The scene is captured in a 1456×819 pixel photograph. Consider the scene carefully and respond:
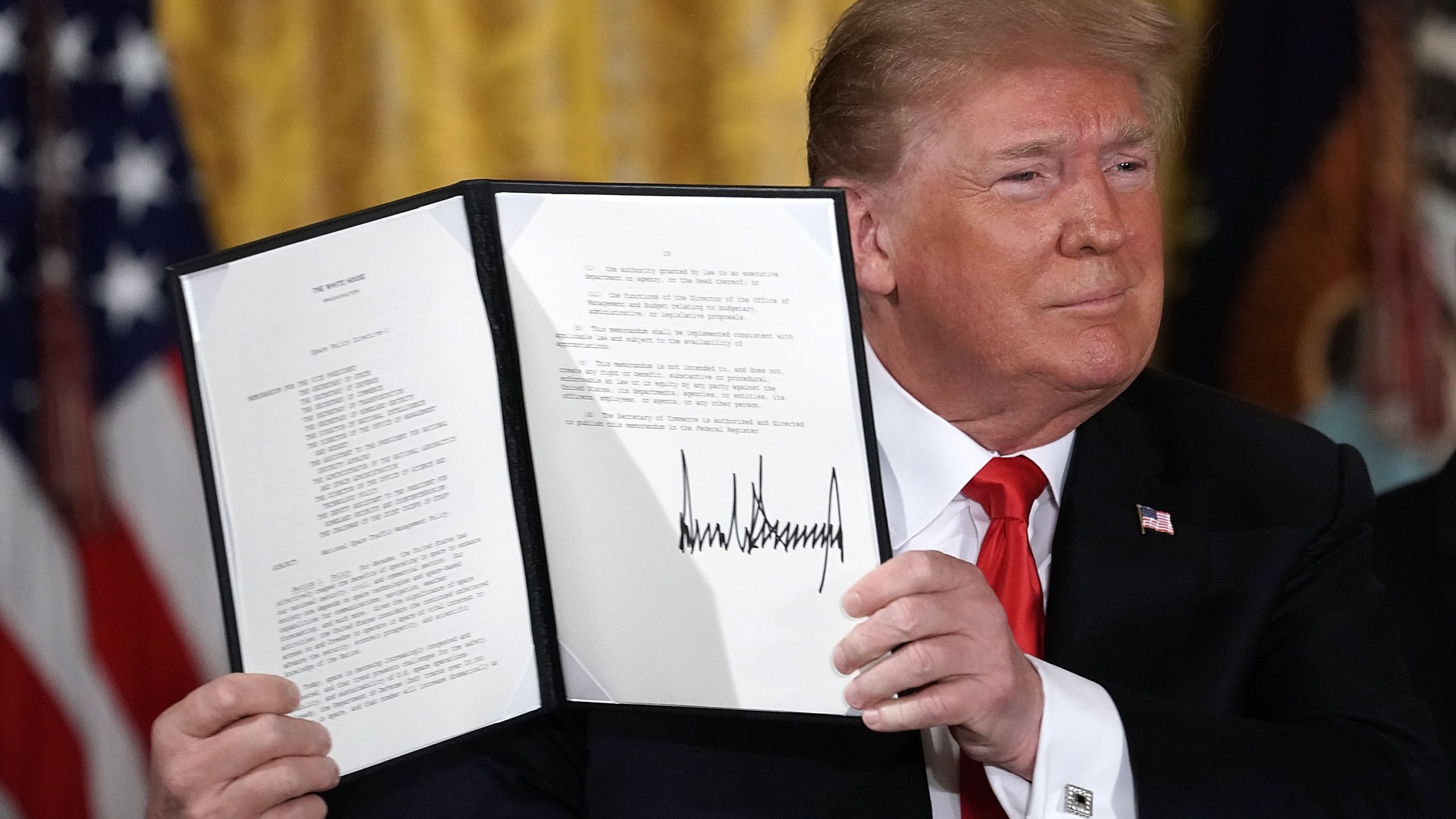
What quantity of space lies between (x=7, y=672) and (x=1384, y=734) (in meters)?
2.17

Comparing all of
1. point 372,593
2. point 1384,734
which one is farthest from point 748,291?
point 1384,734

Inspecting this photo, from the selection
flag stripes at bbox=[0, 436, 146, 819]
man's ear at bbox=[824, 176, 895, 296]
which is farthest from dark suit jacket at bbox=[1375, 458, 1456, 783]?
flag stripes at bbox=[0, 436, 146, 819]

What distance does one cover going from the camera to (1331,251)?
282 centimetres

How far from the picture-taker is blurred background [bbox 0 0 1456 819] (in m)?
2.44

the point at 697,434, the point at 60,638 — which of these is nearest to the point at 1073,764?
→ the point at 697,434

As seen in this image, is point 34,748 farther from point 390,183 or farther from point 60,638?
point 390,183

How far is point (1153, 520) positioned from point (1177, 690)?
21cm

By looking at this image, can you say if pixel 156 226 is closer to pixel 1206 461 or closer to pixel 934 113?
pixel 934 113

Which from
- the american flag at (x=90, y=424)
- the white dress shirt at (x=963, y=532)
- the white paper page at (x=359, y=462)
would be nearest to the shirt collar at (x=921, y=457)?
the white dress shirt at (x=963, y=532)

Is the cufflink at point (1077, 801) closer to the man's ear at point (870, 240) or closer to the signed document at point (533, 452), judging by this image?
the signed document at point (533, 452)

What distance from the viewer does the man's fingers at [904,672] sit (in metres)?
1.18

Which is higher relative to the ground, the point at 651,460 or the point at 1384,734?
the point at 651,460

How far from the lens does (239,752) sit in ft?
3.85

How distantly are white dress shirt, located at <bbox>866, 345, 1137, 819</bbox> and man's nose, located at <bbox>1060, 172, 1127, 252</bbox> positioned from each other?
0.89 ft
